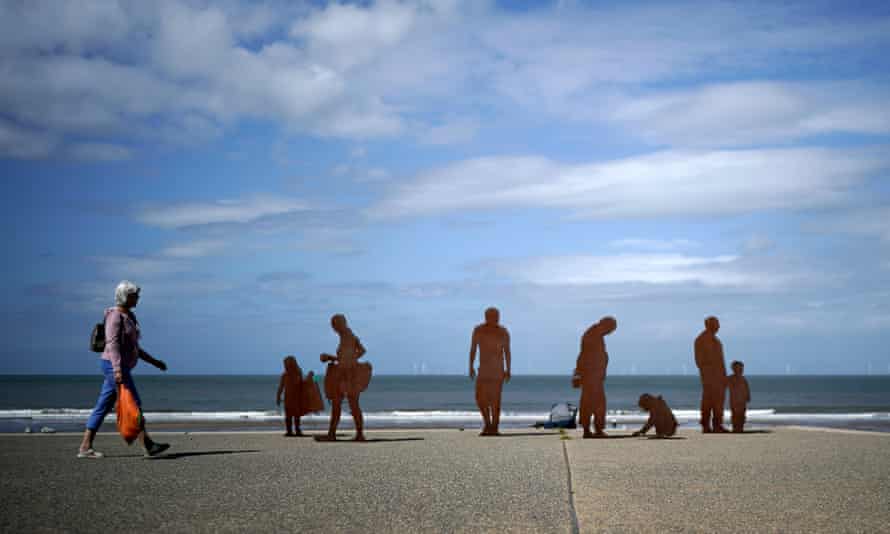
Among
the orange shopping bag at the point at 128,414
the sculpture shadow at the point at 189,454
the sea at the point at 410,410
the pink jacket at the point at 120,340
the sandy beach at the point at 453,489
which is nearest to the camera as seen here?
the sandy beach at the point at 453,489

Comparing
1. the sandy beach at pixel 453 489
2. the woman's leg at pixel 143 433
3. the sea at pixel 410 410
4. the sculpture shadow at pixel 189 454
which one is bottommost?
the sea at pixel 410 410

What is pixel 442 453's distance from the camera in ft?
37.0

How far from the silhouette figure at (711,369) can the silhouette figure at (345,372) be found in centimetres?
669

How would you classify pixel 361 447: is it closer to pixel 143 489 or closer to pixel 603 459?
pixel 603 459

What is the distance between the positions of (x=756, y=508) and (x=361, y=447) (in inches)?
284

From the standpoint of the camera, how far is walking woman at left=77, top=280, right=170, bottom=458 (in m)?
9.67

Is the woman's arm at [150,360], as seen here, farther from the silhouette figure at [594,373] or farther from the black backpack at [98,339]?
the silhouette figure at [594,373]

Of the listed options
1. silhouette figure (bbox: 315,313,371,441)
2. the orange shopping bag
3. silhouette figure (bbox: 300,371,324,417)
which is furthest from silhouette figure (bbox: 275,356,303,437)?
the orange shopping bag

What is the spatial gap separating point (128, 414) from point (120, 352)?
71 centimetres

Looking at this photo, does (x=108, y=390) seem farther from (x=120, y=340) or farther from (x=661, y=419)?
(x=661, y=419)

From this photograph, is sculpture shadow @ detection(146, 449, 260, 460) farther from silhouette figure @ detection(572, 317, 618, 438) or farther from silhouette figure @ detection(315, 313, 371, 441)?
silhouette figure @ detection(572, 317, 618, 438)

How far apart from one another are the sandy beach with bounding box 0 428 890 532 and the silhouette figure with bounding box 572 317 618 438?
256 cm

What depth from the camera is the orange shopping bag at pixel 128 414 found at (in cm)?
956

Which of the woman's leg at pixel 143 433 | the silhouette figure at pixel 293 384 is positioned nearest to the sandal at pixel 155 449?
the woman's leg at pixel 143 433
